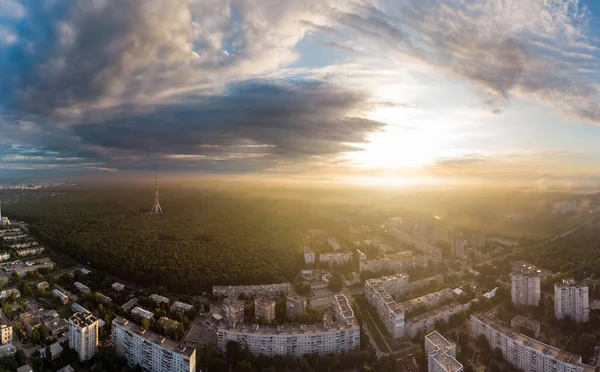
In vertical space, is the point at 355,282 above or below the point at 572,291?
below

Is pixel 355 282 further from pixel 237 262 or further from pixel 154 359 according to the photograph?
pixel 154 359

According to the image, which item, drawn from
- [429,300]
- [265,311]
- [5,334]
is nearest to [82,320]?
[5,334]

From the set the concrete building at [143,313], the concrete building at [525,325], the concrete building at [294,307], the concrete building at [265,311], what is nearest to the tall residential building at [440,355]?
the concrete building at [525,325]

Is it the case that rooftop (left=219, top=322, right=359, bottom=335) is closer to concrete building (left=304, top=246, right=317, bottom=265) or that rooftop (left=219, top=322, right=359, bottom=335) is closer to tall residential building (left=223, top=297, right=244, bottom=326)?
tall residential building (left=223, top=297, right=244, bottom=326)

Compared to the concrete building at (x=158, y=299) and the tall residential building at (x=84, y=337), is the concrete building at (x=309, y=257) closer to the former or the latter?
the concrete building at (x=158, y=299)

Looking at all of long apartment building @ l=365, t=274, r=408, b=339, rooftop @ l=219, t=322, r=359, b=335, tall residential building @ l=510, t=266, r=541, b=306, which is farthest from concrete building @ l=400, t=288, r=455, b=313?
rooftop @ l=219, t=322, r=359, b=335

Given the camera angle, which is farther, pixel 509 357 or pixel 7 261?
pixel 7 261

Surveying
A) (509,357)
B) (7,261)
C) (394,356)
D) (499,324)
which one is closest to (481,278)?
(499,324)
